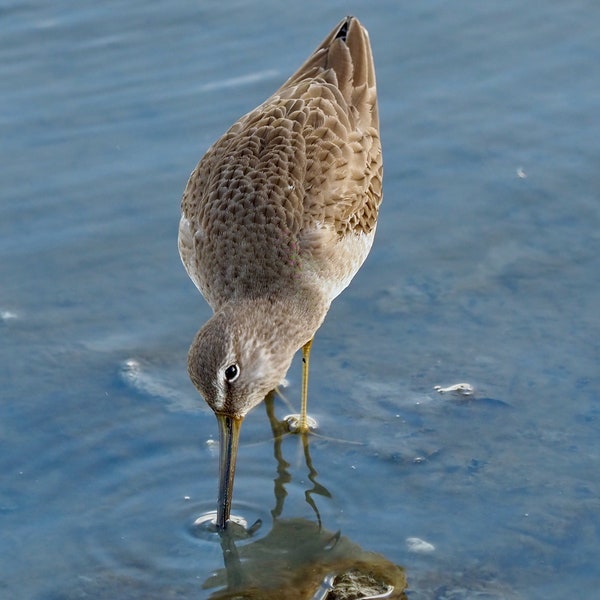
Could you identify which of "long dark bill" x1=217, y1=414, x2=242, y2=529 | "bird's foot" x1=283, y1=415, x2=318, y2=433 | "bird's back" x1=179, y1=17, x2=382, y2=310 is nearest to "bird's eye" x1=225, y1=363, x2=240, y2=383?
"long dark bill" x1=217, y1=414, x2=242, y2=529

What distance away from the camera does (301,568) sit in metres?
5.50

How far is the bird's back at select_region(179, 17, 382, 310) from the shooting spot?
5.83 meters

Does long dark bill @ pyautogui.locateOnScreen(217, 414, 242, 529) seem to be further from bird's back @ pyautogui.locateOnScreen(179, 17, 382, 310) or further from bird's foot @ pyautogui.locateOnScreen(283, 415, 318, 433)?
bird's foot @ pyautogui.locateOnScreen(283, 415, 318, 433)

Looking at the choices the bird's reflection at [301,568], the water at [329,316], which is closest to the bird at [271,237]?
the bird's reflection at [301,568]

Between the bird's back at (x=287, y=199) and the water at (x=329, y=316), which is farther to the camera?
the bird's back at (x=287, y=199)

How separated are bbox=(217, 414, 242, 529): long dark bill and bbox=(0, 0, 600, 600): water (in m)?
0.14

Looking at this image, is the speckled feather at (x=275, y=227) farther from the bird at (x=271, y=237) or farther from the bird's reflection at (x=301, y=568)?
the bird's reflection at (x=301, y=568)

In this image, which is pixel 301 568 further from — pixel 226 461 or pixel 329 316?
pixel 329 316

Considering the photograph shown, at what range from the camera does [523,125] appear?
26.6 ft

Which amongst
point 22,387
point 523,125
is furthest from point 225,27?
point 22,387

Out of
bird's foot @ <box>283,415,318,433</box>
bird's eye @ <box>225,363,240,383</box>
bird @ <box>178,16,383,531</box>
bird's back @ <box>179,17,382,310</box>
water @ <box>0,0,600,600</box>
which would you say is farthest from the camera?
bird's foot @ <box>283,415,318,433</box>

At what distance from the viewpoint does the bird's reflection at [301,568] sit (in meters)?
5.35

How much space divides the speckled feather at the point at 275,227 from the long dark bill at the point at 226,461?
7cm

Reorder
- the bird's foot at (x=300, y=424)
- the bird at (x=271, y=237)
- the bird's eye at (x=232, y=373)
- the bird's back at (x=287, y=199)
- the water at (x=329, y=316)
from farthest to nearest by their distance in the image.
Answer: the bird's foot at (x=300, y=424) → the bird's back at (x=287, y=199) → the water at (x=329, y=316) → the bird at (x=271, y=237) → the bird's eye at (x=232, y=373)
